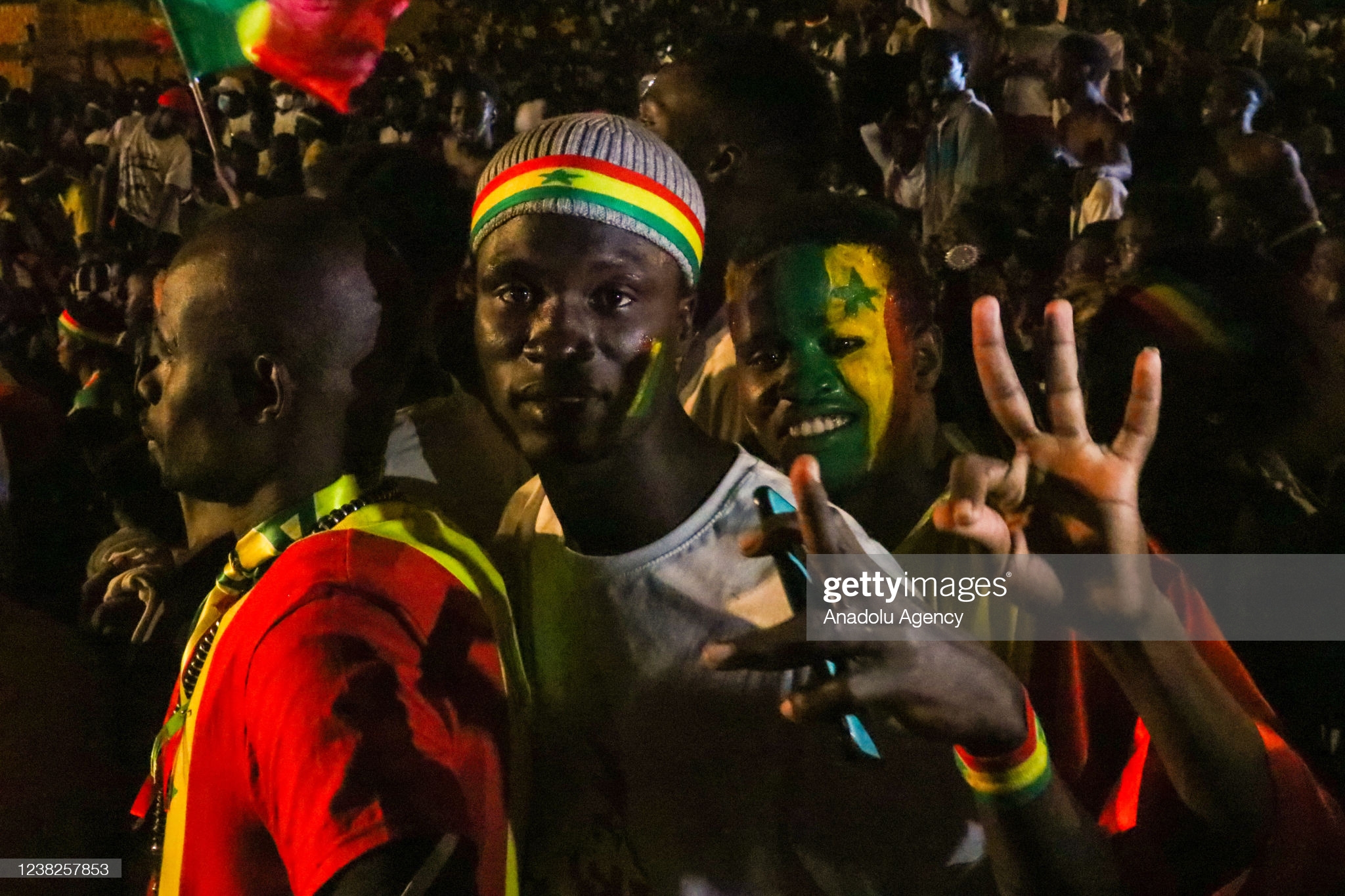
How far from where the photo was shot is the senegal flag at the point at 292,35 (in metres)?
1.90

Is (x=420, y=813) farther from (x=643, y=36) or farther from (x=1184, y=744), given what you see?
(x=643, y=36)

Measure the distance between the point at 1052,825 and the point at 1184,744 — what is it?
23cm

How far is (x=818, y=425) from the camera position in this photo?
161 centimetres

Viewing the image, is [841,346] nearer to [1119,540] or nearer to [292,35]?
[1119,540]

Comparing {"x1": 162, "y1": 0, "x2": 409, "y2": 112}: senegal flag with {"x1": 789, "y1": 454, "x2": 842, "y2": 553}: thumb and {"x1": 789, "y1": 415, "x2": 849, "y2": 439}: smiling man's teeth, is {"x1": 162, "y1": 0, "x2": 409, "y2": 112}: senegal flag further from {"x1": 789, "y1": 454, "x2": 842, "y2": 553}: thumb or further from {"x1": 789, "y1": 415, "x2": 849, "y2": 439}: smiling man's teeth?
{"x1": 789, "y1": 454, "x2": 842, "y2": 553}: thumb

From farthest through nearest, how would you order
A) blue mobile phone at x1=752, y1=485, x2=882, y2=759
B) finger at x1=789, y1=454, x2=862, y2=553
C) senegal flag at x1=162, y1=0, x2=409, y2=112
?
senegal flag at x1=162, y1=0, x2=409, y2=112
blue mobile phone at x1=752, y1=485, x2=882, y2=759
finger at x1=789, y1=454, x2=862, y2=553

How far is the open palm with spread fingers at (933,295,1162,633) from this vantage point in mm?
1435

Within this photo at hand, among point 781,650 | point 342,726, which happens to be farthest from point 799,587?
point 342,726

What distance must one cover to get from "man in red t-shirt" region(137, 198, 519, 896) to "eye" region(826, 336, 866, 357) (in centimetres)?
60

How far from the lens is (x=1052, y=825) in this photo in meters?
1.48

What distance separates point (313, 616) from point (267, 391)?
0.34m

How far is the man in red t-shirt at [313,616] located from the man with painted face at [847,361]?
507mm

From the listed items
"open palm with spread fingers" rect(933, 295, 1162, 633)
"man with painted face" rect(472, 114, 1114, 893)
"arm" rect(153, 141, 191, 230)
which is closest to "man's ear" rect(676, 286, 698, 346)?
"man with painted face" rect(472, 114, 1114, 893)

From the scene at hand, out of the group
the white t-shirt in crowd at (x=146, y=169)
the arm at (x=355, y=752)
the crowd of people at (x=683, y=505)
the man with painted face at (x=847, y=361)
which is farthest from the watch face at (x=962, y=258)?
the white t-shirt in crowd at (x=146, y=169)
